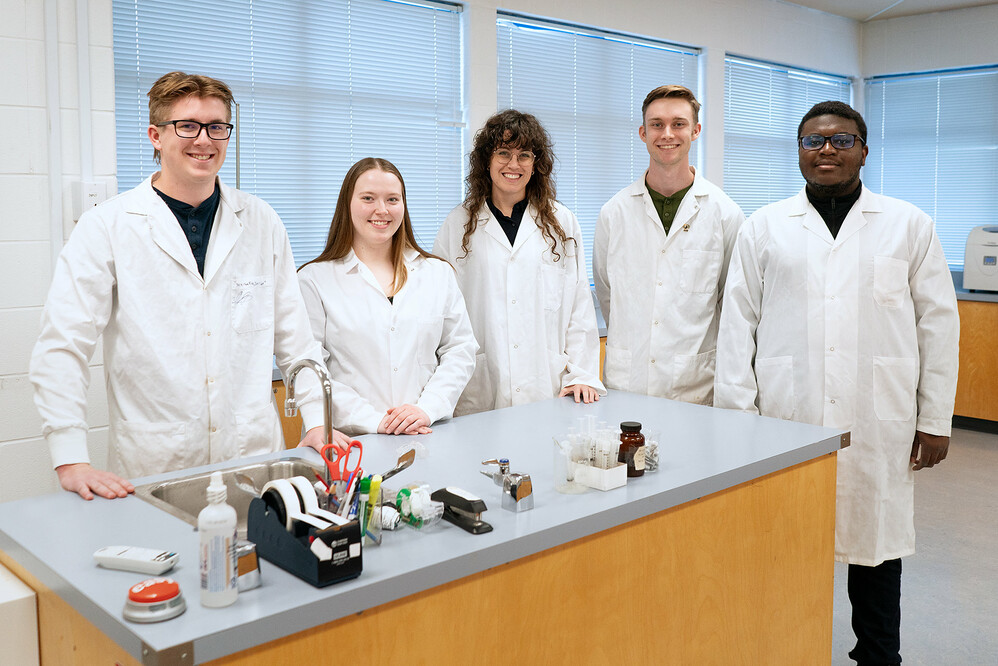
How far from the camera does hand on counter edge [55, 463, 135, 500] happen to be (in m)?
1.56

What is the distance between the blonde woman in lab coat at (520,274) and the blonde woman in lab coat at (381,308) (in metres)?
0.34

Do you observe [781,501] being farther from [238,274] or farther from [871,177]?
[871,177]

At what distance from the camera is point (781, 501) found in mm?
1874

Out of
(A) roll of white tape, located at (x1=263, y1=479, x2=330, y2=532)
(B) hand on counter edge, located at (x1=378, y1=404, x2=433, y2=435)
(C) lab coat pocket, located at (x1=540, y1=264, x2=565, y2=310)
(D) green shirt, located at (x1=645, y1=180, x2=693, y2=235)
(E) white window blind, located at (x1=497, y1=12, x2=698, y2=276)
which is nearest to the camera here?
(A) roll of white tape, located at (x1=263, y1=479, x2=330, y2=532)

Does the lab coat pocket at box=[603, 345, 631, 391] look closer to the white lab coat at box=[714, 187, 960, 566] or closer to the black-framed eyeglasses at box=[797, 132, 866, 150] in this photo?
the white lab coat at box=[714, 187, 960, 566]

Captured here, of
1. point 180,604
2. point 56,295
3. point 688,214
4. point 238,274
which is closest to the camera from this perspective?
point 180,604

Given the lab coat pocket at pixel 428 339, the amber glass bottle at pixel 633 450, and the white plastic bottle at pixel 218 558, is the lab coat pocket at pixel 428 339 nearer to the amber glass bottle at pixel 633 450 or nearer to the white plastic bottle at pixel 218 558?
the amber glass bottle at pixel 633 450

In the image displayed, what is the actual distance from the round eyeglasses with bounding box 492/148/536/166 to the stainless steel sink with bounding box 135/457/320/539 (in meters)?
1.22

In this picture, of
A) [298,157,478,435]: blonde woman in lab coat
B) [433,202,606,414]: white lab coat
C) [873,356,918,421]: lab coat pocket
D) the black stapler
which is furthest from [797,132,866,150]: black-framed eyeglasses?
the black stapler

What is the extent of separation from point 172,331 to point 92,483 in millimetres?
436

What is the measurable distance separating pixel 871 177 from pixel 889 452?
487cm

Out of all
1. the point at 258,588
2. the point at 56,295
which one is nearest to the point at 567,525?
the point at 258,588

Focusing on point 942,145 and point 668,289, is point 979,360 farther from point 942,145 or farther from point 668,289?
point 668,289

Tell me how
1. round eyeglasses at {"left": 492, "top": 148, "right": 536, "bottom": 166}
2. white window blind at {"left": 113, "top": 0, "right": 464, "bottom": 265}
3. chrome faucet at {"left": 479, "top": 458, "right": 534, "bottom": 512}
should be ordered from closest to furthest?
1. chrome faucet at {"left": 479, "top": 458, "right": 534, "bottom": 512}
2. round eyeglasses at {"left": 492, "top": 148, "right": 536, "bottom": 166}
3. white window blind at {"left": 113, "top": 0, "right": 464, "bottom": 265}
